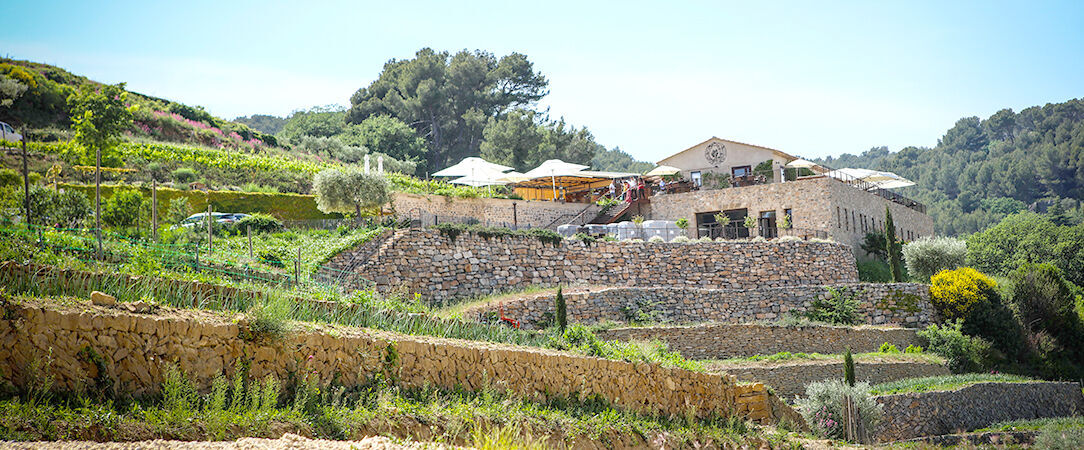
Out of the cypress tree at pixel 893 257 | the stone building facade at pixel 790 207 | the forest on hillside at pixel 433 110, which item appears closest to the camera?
the cypress tree at pixel 893 257

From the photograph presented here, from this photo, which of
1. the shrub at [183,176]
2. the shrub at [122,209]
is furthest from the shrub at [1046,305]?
the shrub at [183,176]

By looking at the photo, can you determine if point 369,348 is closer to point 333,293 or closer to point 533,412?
point 533,412

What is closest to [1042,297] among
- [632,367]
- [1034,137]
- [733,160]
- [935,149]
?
[733,160]

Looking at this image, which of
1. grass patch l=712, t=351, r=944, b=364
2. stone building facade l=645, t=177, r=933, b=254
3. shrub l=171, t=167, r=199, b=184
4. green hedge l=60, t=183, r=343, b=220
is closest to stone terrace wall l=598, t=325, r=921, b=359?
grass patch l=712, t=351, r=944, b=364

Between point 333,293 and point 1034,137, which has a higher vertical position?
point 1034,137

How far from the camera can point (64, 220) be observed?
67.0 ft

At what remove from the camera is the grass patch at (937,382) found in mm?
20500

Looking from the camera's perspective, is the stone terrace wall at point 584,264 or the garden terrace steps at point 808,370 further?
the stone terrace wall at point 584,264

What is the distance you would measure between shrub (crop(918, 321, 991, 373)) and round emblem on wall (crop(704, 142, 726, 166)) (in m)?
12.1

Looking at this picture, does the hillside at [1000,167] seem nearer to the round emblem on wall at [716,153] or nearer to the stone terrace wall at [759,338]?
the round emblem on wall at [716,153]

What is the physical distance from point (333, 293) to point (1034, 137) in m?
78.4

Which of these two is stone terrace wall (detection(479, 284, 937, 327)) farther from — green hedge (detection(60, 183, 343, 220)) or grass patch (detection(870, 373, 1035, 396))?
green hedge (detection(60, 183, 343, 220))

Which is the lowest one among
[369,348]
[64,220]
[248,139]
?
[369,348]

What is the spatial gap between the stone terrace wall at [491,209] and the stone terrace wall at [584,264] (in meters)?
2.67
